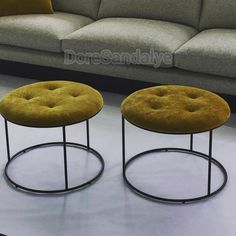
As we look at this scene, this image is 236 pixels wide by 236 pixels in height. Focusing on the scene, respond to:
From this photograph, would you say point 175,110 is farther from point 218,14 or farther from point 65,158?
point 218,14

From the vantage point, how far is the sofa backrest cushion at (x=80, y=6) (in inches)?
149

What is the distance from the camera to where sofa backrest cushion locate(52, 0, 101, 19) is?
379cm

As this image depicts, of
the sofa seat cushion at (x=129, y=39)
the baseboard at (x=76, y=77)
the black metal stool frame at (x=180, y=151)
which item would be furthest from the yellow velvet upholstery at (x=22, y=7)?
the black metal stool frame at (x=180, y=151)

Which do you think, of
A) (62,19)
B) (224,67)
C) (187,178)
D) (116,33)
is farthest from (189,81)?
(62,19)

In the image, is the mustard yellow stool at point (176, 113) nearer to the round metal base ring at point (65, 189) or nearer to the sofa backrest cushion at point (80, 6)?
the round metal base ring at point (65, 189)

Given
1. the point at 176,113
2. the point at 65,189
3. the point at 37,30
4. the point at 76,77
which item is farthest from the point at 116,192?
the point at 37,30

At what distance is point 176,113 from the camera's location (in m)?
2.30

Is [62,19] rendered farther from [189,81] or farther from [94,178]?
[94,178]

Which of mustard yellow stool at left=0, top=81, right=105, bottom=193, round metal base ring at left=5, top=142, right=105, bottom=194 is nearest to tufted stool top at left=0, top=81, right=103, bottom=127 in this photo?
mustard yellow stool at left=0, top=81, right=105, bottom=193

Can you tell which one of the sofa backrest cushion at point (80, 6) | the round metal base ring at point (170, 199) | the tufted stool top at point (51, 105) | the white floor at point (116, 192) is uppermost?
the sofa backrest cushion at point (80, 6)

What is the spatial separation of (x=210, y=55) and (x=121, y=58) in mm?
564

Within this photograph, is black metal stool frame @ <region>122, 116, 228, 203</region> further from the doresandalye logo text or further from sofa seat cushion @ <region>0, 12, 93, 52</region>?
sofa seat cushion @ <region>0, 12, 93, 52</region>

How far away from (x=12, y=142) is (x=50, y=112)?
665 mm

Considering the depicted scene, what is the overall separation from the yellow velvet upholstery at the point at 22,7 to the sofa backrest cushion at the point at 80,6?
158 millimetres
